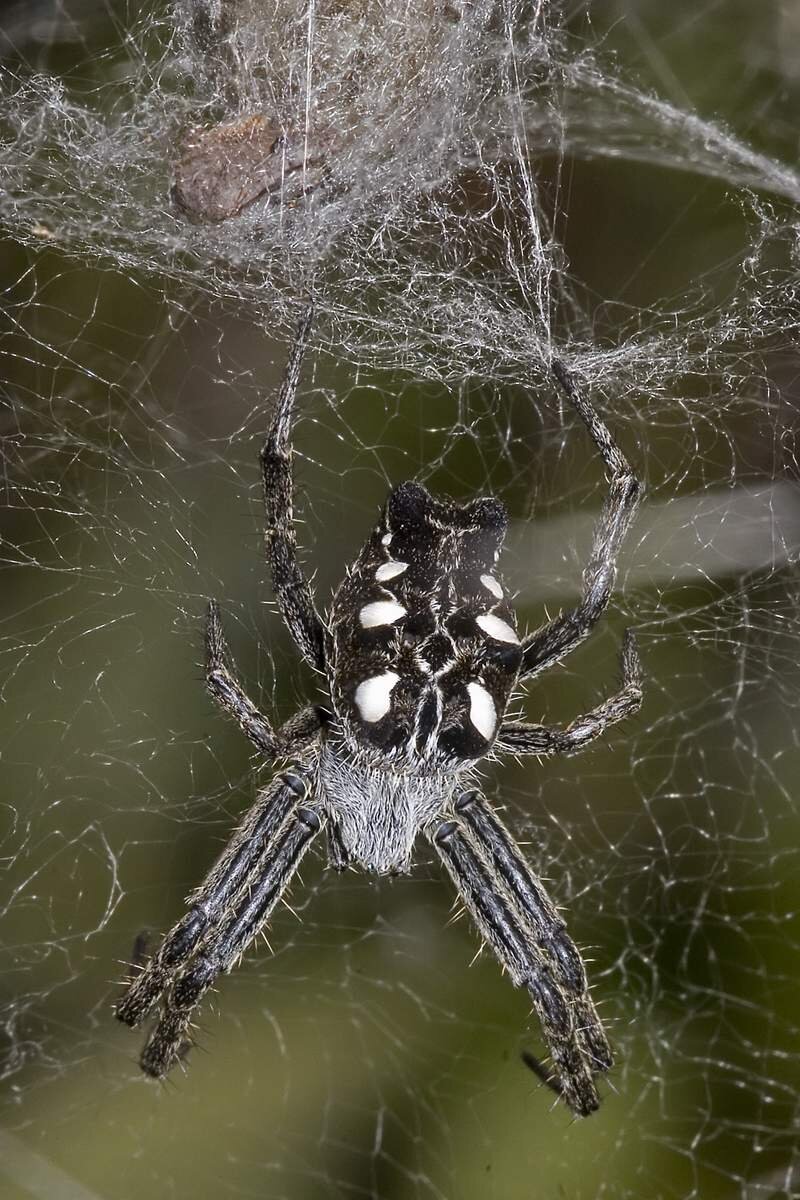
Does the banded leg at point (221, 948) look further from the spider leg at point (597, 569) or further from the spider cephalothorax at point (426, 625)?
the spider leg at point (597, 569)

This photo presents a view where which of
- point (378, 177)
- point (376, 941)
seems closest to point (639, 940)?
point (376, 941)

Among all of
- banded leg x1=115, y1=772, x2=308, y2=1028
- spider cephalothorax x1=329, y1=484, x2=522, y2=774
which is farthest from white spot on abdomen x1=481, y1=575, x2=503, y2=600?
banded leg x1=115, y1=772, x2=308, y2=1028

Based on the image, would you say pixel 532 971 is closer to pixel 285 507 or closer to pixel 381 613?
pixel 381 613

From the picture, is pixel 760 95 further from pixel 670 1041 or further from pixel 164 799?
pixel 670 1041

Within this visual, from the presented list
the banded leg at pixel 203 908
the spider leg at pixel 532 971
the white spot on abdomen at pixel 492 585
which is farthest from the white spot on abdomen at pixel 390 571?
the spider leg at pixel 532 971

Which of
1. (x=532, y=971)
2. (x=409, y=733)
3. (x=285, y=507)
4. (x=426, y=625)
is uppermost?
(x=285, y=507)

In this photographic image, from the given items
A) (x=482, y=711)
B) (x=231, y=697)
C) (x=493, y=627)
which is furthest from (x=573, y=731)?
(x=231, y=697)

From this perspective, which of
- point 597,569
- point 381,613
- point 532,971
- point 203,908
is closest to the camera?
point 381,613
